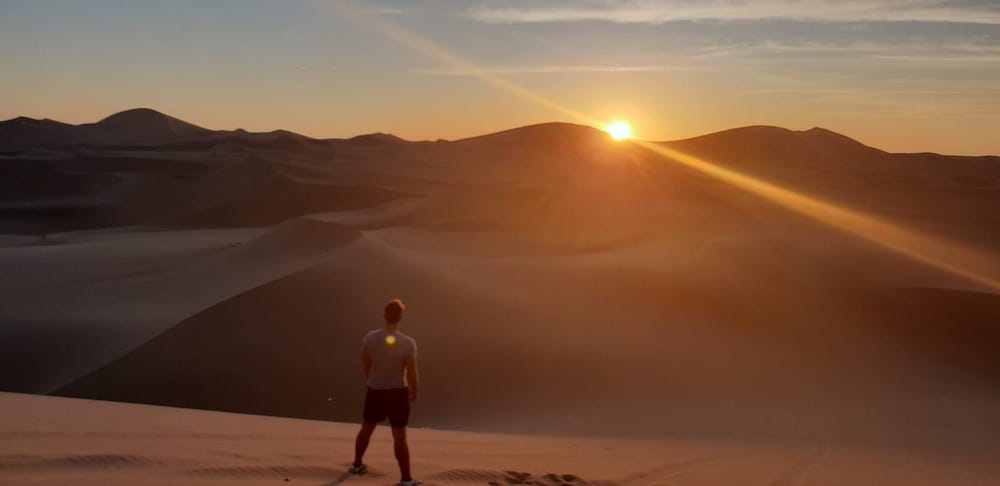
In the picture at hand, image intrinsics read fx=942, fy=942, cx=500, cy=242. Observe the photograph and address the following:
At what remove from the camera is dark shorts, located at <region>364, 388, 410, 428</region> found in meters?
5.96

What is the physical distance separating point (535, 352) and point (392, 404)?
8324 millimetres

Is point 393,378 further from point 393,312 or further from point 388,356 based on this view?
point 393,312

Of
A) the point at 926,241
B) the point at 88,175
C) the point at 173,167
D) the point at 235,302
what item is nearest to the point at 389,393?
the point at 235,302

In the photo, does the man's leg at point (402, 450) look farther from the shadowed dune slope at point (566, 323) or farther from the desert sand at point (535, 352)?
the shadowed dune slope at point (566, 323)

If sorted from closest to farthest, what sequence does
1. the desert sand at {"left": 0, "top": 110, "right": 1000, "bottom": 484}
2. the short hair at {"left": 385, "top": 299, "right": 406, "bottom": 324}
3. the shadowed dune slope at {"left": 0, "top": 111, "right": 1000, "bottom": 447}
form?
the short hair at {"left": 385, "top": 299, "right": 406, "bottom": 324}
the desert sand at {"left": 0, "top": 110, "right": 1000, "bottom": 484}
the shadowed dune slope at {"left": 0, "top": 111, "right": 1000, "bottom": 447}

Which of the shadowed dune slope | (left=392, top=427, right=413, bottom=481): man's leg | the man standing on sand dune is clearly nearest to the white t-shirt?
the man standing on sand dune

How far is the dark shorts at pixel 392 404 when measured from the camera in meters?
5.96

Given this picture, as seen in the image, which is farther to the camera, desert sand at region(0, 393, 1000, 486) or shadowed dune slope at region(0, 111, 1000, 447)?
shadowed dune slope at region(0, 111, 1000, 447)

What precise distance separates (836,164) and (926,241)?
58.6 m

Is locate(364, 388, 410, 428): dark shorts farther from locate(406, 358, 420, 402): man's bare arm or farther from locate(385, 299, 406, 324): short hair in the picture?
locate(385, 299, 406, 324): short hair

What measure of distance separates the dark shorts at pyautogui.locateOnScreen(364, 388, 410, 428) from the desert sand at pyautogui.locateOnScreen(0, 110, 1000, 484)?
0.56 metres

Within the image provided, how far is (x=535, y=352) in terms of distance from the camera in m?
14.2

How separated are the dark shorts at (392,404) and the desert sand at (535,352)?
56 cm

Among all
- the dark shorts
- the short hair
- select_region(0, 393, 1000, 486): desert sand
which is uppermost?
the short hair
